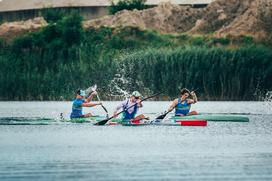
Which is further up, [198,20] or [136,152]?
[136,152]

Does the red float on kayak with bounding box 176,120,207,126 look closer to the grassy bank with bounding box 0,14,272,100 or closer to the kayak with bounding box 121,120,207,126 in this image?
the kayak with bounding box 121,120,207,126

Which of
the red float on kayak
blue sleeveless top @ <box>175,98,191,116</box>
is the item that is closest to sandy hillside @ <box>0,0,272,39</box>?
blue sleeveless top @ <box>175,98,191,116</box>

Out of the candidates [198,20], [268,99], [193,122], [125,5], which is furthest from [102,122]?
[125,5]

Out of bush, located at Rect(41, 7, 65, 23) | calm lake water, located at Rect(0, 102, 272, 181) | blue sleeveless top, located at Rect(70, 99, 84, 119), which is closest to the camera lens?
calm lake water, located at Rect(0, 102, 272, 181)

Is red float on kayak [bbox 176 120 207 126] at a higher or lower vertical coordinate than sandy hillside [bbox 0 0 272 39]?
higher

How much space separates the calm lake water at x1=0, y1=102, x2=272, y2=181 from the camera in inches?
917

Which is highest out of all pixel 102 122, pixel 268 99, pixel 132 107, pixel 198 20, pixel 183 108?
pixel 132 107

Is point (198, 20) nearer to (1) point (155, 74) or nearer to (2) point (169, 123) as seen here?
(1) point (155, 74)

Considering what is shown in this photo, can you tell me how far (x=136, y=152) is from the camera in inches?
1134

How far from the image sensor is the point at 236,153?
93.0 feet

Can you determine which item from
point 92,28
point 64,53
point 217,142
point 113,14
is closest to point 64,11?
point 113,14

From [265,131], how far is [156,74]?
25842 millimetres

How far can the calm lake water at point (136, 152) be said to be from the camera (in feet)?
76.4

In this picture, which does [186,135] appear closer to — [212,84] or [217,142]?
[217,142]
